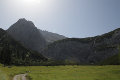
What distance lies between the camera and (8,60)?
516 feet

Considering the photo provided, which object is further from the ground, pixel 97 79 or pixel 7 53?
pixel 7 53

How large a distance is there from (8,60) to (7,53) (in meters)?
6.13

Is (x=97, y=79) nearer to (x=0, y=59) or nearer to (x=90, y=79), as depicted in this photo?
(x=90, y=79)

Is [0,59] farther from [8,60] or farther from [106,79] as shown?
[106,79]

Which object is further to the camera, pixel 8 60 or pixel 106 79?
pixel 8 60

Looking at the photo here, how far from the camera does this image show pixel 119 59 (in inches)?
6196

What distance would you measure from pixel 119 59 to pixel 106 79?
113679 millimetres

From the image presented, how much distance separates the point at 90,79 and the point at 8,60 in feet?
391

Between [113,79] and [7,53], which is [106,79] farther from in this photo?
[7,53]

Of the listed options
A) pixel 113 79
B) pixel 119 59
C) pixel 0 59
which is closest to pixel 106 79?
pixel 113 79

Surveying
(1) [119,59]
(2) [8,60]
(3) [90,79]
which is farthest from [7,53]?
(3) [90,79]

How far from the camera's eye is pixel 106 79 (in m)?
50.1

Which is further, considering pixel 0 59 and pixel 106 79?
pixel 0 59

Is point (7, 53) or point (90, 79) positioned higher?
point (7, 53)
